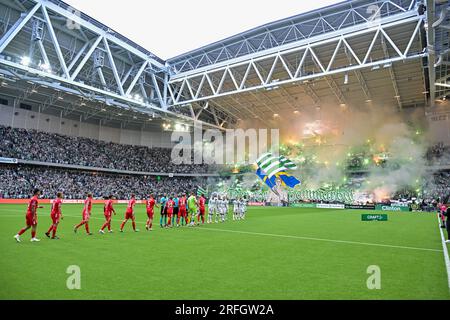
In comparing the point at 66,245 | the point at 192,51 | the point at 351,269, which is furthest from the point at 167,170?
the point at 351,269

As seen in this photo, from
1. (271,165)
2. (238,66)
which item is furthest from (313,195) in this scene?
(238,66)

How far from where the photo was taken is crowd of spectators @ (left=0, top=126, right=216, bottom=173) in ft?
145

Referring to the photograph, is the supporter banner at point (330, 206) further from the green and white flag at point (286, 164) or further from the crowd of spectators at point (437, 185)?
the green and white flag at point (286, 164)

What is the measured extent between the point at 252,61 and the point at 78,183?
3435cm

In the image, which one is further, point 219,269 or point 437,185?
point 437,185

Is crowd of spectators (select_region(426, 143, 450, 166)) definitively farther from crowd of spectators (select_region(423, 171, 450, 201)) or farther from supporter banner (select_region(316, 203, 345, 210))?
supporter banner (select_region(316, 203, 345, 210))

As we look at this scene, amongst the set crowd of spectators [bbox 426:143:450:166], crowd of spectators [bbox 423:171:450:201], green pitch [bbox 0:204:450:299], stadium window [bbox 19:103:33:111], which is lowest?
green pitch [bbox 0:204:450:299]

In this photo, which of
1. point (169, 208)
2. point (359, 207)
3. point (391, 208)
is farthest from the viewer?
point (359, 207)

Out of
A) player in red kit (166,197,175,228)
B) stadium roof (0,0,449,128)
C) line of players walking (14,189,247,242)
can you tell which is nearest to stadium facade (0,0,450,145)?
stadium roof (0,0,449,128)

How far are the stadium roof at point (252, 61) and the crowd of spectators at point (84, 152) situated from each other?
5.63 meters

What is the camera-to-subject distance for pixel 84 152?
174 ft

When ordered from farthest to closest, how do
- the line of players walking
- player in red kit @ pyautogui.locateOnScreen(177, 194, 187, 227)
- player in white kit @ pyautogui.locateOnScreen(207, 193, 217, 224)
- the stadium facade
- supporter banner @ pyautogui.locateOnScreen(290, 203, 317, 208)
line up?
1. supporter banner @ pyautogui.locateOnScreen(290, 203, 317, 208)
2. the stadium facade
3. player in white kit @ pyautogui.locateOnScreen(207, 193, 217, 224)
4. player in red kit @ pyautogui.locateOnScreen(177, 194, 187, 227)
5. the line of players walking

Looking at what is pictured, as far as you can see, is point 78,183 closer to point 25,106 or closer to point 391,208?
point 25,106

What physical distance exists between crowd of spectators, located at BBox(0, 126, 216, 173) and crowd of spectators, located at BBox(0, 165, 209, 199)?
209cm
